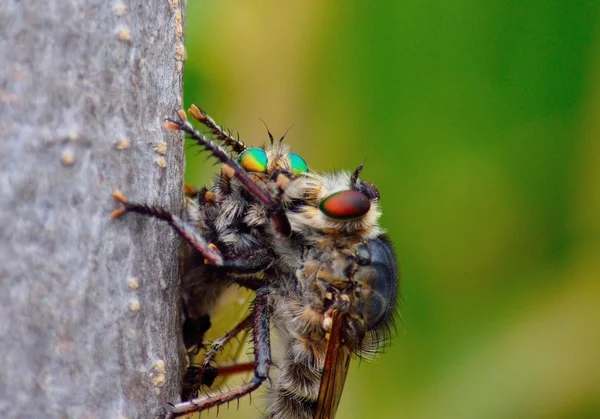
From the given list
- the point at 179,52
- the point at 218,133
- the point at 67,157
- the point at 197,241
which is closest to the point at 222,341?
the point at 197,241

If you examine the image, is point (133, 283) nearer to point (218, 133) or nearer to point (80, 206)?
point (80, 206)

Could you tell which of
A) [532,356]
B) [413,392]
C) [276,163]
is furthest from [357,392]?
[276,163]

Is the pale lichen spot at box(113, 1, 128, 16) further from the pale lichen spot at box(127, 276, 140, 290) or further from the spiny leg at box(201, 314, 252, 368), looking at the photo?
the spiny leg at box(201, 314, 252, 368)

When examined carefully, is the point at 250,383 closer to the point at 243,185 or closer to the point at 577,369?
the point at 243,185

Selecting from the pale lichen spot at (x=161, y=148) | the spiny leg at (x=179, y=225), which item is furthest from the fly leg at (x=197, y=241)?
the pale lichen spot at (x=161, y=148)

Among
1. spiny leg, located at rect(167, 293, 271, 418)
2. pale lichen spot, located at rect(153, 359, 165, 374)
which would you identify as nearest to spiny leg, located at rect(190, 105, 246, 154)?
spiny leg, located at rect(167, 293, 271, 418)
